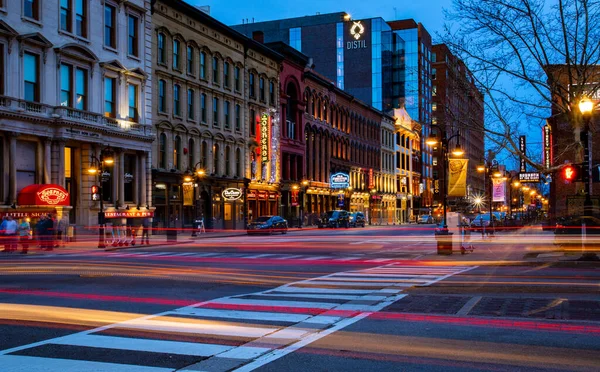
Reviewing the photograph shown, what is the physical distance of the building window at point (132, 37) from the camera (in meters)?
42.2

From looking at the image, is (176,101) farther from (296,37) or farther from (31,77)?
(296,37)

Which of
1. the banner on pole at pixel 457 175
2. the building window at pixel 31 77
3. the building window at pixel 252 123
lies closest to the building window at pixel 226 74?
the building window at pixel 252 123

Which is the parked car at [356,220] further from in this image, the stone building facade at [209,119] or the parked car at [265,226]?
the parked car at [265,226]

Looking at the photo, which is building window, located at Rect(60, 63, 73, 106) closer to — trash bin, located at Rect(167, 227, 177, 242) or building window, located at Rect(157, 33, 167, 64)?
trash bin, located at Rect(167, 227, 177, 242)

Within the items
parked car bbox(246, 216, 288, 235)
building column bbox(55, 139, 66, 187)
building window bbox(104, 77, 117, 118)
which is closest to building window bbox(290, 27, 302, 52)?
parked car bbox(246, 216, 288, 235)

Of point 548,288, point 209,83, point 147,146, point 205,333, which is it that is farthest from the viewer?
point 209,83

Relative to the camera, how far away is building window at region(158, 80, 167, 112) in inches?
1813

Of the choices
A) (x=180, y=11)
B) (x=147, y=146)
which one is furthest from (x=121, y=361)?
(x=180, y=11)

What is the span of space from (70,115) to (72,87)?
167 centimetres

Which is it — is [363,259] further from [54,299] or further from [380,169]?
[380,169]

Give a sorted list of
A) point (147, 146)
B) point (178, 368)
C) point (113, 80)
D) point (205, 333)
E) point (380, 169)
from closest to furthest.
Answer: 1. point (178, 368)
2. point (205, 333)
3. point (113, 80)
4. point (147, 146)
5. point (380, 169)

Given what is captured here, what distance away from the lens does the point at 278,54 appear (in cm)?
6197

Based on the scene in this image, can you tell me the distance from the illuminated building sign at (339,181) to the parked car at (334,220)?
11.1 meters

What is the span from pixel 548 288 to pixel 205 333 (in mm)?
8570
